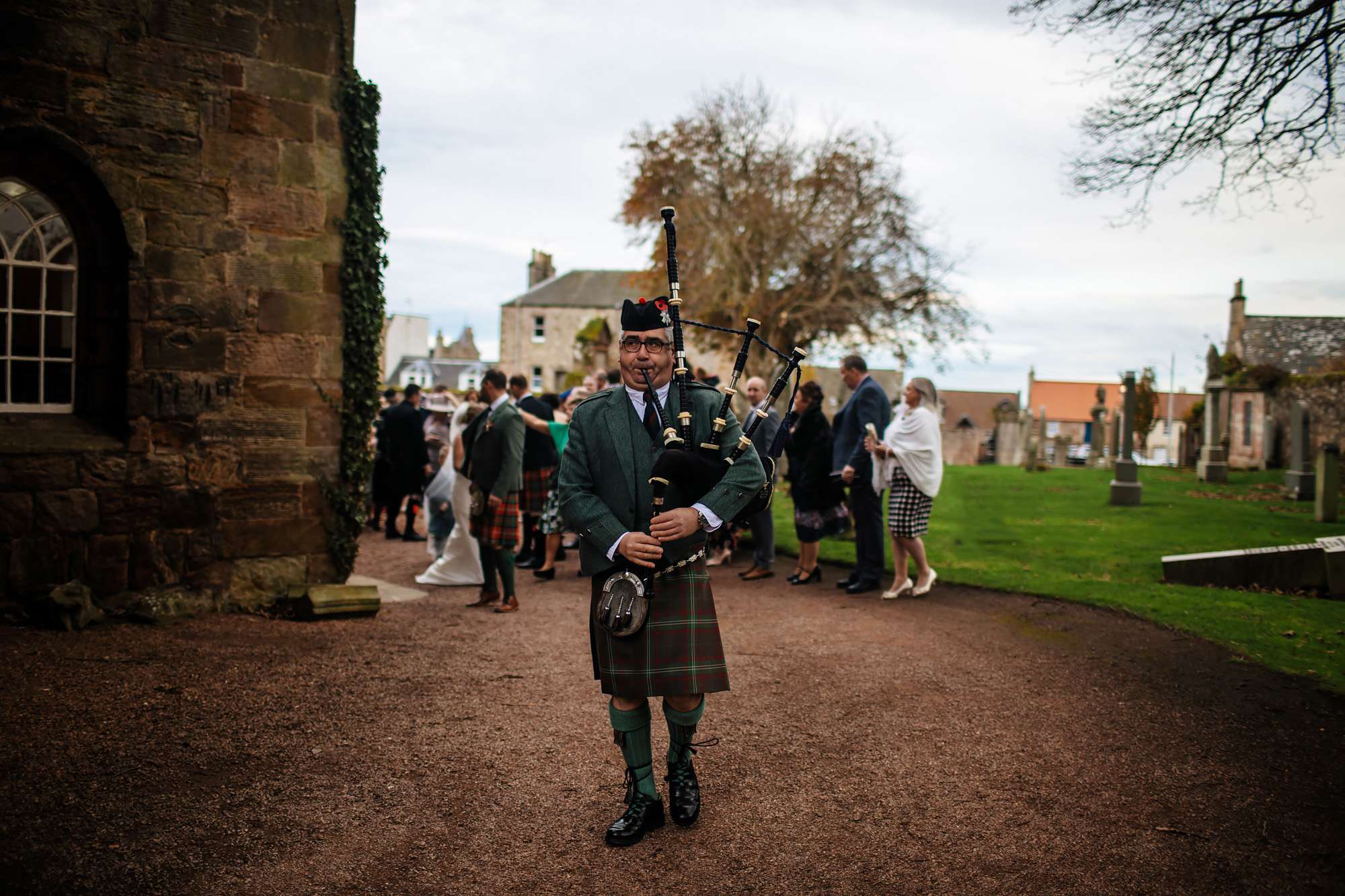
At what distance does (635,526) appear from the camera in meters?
3.75

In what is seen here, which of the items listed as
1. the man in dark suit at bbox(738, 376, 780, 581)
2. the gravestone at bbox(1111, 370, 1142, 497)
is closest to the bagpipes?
the man in dark suit at bbox(738, 376, 780, 581)

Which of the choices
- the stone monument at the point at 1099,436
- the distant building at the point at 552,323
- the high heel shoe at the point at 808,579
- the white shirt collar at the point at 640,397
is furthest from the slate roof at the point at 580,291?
the white shirt collar at the point at 640,397

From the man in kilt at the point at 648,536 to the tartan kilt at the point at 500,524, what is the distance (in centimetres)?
435

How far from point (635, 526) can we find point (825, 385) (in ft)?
205

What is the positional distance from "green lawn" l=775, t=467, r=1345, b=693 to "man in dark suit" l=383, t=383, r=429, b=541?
5.49 m

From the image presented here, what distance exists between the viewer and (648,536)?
3539 millimetres

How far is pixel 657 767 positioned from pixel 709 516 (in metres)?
1.71

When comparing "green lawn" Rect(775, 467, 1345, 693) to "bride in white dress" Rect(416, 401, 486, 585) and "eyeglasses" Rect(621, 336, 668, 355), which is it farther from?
"eyeglasses" Rect(621, 336, 668, 355)

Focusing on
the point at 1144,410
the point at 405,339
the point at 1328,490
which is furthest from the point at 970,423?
the point at 1328,490

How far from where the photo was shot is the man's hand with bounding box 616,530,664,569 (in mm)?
3484

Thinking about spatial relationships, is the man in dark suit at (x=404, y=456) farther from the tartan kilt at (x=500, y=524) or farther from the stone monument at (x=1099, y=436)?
the stone monument at (x=1099, y=436)

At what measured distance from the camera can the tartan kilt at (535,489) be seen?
10.1 metres

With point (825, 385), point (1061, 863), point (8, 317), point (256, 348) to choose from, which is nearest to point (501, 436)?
point (256, 348)

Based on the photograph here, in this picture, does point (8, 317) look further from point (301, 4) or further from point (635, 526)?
point (635, 526)
